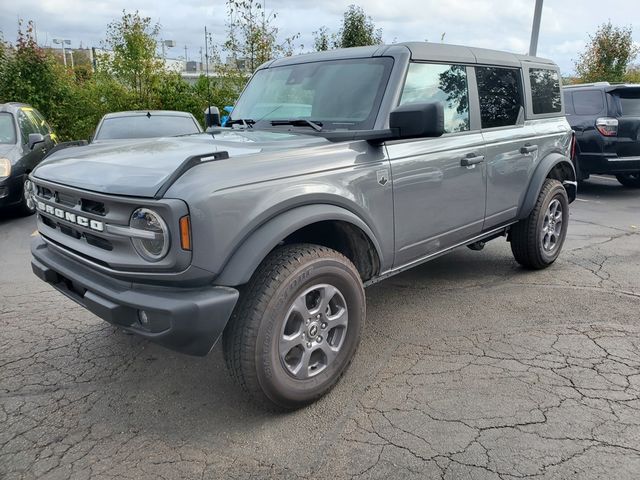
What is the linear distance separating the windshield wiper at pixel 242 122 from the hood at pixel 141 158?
0.32m

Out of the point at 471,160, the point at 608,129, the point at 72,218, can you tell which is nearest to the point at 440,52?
the point at 471,160

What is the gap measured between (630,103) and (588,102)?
65 cm

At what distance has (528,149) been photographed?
4.67 meters

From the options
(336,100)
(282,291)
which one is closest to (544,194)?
(336,100)

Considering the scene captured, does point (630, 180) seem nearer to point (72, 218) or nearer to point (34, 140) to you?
point (34, 140)

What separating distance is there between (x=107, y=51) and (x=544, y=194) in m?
11.9

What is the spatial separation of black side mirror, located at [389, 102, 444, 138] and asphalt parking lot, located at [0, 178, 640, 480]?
1.44 meters

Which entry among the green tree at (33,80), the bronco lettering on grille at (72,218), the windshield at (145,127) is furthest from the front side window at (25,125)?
the bronco lettering on grille at (72,218)

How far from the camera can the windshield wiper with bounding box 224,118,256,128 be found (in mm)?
4020

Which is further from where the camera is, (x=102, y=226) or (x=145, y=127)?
(x=145, y=127)

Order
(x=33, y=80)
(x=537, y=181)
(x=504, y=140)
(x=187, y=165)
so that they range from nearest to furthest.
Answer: (x=187, y=165) → (x=504, y=140) → (x=537, y=181) → (x=33, y=80)

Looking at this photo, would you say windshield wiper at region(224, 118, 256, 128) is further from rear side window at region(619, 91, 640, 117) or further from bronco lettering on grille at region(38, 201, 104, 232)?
rear side window at region(619, 91, 640, 117)

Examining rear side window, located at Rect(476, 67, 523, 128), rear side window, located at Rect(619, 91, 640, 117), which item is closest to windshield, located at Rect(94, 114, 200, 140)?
rear side window, located at Rect(476, 67, 523, 128)

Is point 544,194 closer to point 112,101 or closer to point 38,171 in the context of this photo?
point 38,171
